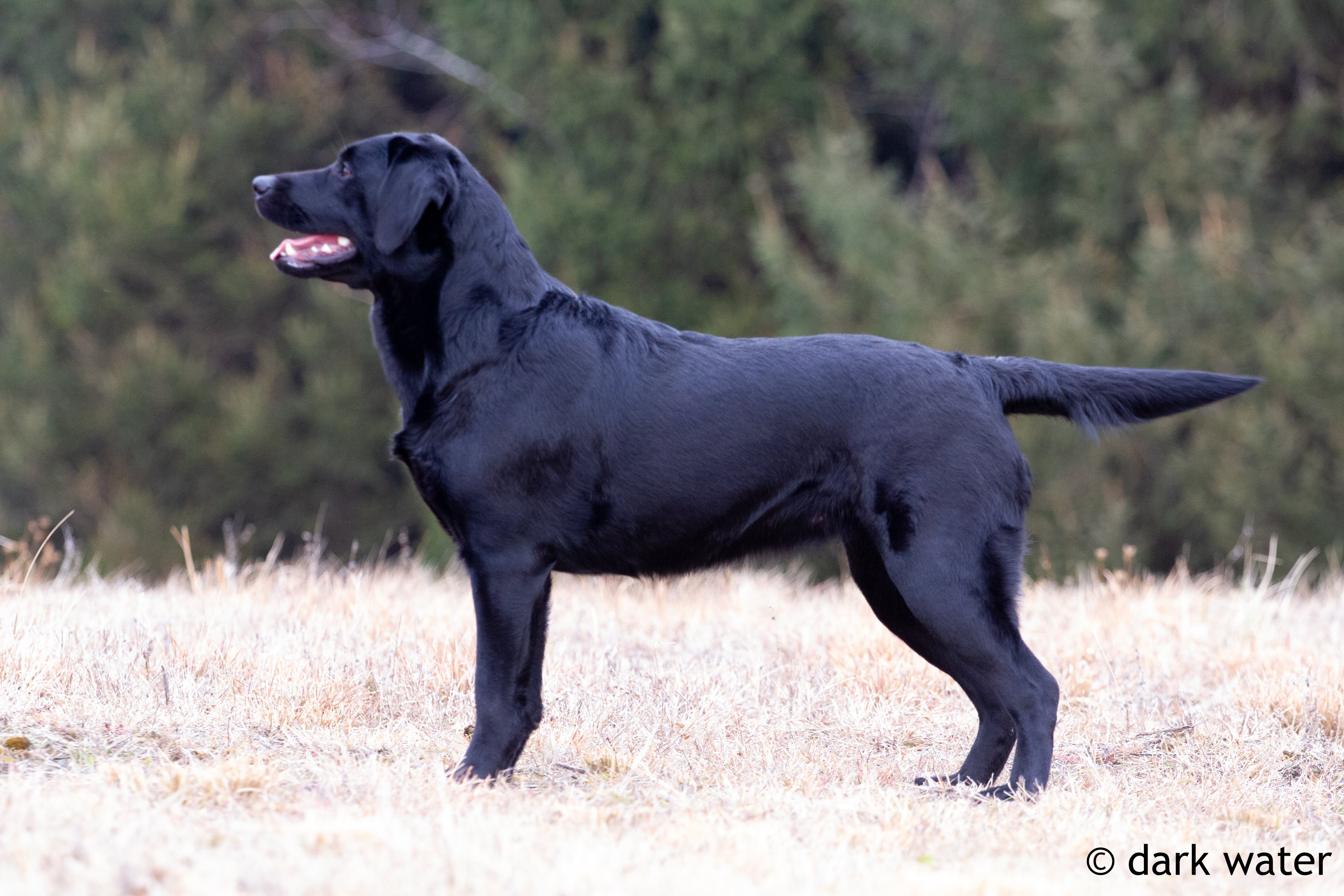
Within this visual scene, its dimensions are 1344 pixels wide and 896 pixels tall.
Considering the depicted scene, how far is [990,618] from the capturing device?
377cm

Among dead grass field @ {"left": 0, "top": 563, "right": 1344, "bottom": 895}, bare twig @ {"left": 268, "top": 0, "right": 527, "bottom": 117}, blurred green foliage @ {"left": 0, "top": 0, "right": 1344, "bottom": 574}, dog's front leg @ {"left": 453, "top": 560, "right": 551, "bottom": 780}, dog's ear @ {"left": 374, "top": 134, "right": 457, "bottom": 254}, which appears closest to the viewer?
dead grass field @ {"left": 0, "top": 563, "right": 1344, "bottom": 895}

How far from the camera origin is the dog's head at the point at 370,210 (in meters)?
3.84

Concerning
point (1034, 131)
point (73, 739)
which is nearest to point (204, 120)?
point (1034, 131)

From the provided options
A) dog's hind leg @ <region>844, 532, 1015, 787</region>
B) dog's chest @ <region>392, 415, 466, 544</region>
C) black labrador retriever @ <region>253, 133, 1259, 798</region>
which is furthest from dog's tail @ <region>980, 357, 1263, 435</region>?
dog's chest @ <region>392, 415, 466, 544</region>

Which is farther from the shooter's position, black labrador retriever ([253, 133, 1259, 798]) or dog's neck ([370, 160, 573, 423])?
dog's neck ([370, 160, 573, 423])

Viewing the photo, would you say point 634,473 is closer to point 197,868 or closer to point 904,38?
point 197,868

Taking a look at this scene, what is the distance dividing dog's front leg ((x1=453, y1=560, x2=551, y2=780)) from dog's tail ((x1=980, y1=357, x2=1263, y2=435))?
1487mm

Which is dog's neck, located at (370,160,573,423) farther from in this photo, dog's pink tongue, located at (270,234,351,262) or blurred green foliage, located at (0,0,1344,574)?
blurred green foliage, located at (0,0,1344,574)

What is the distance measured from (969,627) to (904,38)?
12.2 m

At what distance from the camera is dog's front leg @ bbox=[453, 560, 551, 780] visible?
364cm

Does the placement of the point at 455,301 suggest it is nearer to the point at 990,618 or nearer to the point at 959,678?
the point at 990,618

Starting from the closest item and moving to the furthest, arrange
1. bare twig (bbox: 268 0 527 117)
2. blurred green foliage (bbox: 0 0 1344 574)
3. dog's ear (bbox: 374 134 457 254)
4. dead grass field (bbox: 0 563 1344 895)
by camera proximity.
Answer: dead grass field (bbox: 0 563 1344 895) < dog's ear (bbox: 374 134 457 254) < blurred green foliage (bbox: 0 0 1344 574) < bare twig (bbox: 268 0 527 117)

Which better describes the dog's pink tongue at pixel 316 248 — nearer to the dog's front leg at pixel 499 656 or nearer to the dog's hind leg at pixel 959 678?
the dog's front leg at pixel 499 656

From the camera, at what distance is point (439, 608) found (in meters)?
6.17
